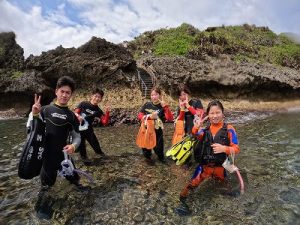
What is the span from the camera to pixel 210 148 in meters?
6.19

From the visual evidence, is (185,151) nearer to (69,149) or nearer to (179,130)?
(179,130)

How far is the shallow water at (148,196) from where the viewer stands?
5.60 meters

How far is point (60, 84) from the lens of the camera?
6.04 meters

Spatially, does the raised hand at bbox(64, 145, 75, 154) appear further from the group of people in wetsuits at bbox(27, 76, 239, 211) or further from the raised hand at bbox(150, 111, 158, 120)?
the raised hand at bbox(150, 111, 158, 120)

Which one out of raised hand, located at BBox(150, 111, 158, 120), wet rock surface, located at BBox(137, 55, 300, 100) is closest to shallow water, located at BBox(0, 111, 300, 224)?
raised hand, located at BBox(150, 111, 158, 120)

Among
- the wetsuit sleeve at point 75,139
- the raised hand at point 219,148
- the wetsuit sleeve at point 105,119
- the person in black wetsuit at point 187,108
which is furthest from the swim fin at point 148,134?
the raised hand at point 219,148

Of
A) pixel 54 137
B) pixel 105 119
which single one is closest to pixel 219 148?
pixel 54 137

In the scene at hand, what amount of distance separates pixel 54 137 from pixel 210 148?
3097 mm

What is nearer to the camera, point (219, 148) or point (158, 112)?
point (219, 148)

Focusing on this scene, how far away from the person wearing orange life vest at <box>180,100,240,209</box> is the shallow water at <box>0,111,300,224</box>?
499 mm

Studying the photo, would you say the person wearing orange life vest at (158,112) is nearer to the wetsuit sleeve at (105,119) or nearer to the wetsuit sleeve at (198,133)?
the wetsuit sleeve at (105,119)

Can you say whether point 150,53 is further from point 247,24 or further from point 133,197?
point 133,197

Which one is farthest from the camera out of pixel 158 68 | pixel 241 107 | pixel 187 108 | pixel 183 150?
pixel 241 107

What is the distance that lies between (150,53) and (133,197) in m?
26.5
